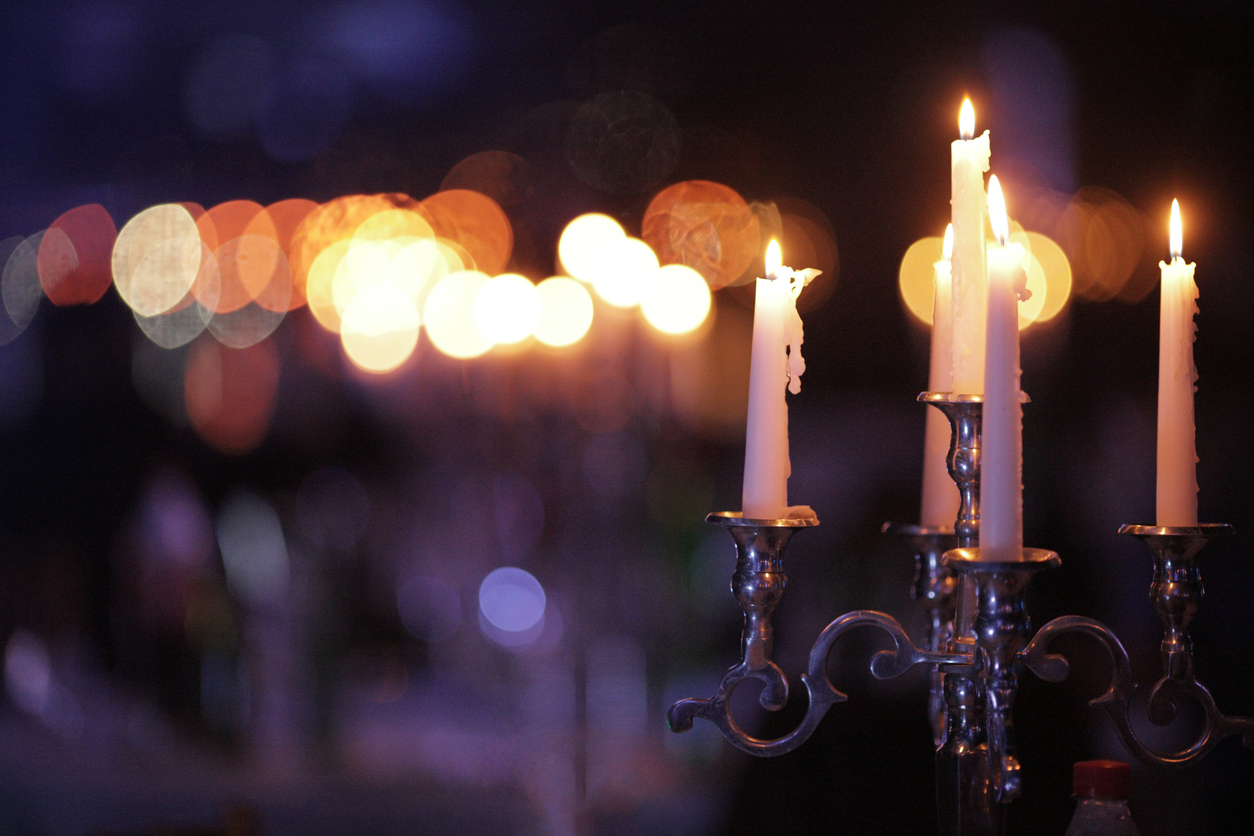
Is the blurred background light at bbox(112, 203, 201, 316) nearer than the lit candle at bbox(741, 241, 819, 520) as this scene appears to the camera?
No

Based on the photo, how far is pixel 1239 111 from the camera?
181 cm

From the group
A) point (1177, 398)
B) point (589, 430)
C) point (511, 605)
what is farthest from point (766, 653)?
point (589, 430)

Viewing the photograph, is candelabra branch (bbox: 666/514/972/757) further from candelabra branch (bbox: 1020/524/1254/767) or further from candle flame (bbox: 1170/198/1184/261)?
candle flame (bbox: 1170/198/1184/261)

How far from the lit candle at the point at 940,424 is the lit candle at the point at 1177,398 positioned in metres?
0.12

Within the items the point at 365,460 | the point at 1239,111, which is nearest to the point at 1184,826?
the point at 1239,111

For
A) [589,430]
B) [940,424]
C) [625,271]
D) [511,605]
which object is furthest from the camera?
[625,271]

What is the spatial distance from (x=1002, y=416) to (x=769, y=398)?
13 cm

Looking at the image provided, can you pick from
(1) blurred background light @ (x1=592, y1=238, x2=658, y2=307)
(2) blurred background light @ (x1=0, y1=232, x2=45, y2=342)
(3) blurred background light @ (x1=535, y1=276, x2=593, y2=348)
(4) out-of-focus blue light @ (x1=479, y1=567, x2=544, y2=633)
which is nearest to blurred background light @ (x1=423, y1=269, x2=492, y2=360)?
(3) blurred background light @ (x1=535, y1=276, x2=593, y2=348)

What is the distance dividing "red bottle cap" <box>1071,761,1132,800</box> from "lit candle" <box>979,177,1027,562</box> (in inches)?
9.5

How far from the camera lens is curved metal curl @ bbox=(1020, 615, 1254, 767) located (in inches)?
19.6

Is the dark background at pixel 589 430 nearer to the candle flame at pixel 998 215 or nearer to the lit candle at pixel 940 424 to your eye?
the lit candle at pixel 940 424

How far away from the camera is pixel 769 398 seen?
0.51 metres

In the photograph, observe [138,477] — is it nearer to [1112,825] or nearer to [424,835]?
[424,835]

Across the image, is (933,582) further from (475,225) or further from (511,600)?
(475,225)
